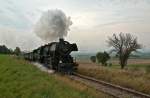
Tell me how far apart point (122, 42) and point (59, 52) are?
40.2 metres

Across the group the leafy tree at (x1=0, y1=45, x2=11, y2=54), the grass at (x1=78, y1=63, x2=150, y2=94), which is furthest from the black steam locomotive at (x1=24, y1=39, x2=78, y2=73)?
the leafy tree at (x1=0, y1=45, x2=11, y2=54)

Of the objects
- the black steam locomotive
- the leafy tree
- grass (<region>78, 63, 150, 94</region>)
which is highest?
the leafy tree

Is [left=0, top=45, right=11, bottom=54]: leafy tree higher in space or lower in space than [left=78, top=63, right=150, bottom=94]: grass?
higher

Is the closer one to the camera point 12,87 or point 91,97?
point 91,97

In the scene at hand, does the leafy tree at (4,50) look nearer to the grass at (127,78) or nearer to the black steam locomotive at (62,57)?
the black steam locomotive at (62,57)

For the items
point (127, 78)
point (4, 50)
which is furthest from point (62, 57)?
point (4, 50)

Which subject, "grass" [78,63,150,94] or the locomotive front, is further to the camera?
the locomotive front

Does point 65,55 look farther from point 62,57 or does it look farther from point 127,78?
point 127,78

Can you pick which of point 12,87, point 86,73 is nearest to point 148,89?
point 12,87

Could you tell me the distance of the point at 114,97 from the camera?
13.4 meters

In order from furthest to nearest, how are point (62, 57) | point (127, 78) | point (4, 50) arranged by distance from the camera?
1. point (4, 50)
2. point (62, 57)
3. point (127, 78)

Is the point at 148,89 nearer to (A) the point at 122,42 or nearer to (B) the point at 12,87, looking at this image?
(B) the point at 12,87

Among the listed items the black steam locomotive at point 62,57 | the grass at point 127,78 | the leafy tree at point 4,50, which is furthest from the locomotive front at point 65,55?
the leafy tree at point 4,50

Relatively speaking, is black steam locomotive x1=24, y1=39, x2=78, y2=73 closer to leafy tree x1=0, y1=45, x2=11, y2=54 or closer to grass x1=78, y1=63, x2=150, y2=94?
grass x1=78, y1=63, x2=150, y2=94
